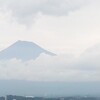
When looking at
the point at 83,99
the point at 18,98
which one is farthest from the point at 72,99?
the point at 18,98

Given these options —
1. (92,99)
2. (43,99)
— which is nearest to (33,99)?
(43,99)

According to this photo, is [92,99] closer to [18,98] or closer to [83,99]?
[83,99]

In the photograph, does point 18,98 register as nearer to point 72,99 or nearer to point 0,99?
point 0,99

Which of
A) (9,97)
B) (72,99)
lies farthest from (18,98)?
(72,99)

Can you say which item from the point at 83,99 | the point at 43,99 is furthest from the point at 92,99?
the point at 43,99

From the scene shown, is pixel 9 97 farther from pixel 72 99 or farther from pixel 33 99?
pixel 72 99
